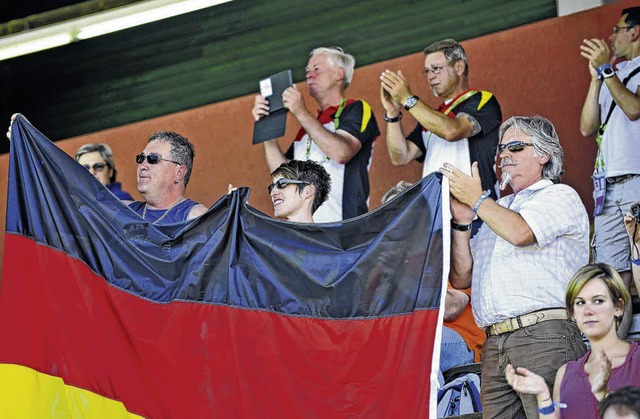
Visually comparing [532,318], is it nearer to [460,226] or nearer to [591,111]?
[460,226]

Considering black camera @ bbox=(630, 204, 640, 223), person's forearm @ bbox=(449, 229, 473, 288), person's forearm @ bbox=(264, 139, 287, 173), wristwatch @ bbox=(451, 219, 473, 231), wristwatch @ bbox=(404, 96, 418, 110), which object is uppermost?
wristwatch @ bbox=(404, 96, 418, 110)

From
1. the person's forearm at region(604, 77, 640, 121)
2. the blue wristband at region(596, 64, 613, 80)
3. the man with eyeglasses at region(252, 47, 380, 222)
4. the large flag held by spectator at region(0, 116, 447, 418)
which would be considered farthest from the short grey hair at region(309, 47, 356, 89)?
the large flag held by spectator at region(0, 116, 447, 418)

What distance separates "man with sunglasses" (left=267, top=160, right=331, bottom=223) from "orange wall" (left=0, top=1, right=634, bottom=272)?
7.33 ft

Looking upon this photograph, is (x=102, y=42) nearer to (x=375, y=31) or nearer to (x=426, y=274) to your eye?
(x=375, y=31)

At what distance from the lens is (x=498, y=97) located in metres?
8.98

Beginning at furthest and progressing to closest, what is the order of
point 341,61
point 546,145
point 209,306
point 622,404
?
point 341,61 < point 209,306 < point 546,145 < point 622,404

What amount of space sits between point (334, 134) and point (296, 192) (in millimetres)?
1351

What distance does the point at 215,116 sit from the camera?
10.2 meters

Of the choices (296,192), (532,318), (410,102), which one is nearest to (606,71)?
(410,102)

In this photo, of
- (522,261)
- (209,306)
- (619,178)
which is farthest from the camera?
(619,178)

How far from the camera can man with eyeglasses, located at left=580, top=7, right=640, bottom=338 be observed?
7.41 m

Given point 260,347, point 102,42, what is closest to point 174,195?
point 260,347

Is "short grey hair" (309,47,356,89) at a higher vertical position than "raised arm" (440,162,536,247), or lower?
higher

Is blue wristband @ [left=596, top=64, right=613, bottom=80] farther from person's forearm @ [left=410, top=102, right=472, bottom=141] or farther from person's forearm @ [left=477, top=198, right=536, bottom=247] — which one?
person's forearm @ [left=477, top=198, right=536, bottom=247]
